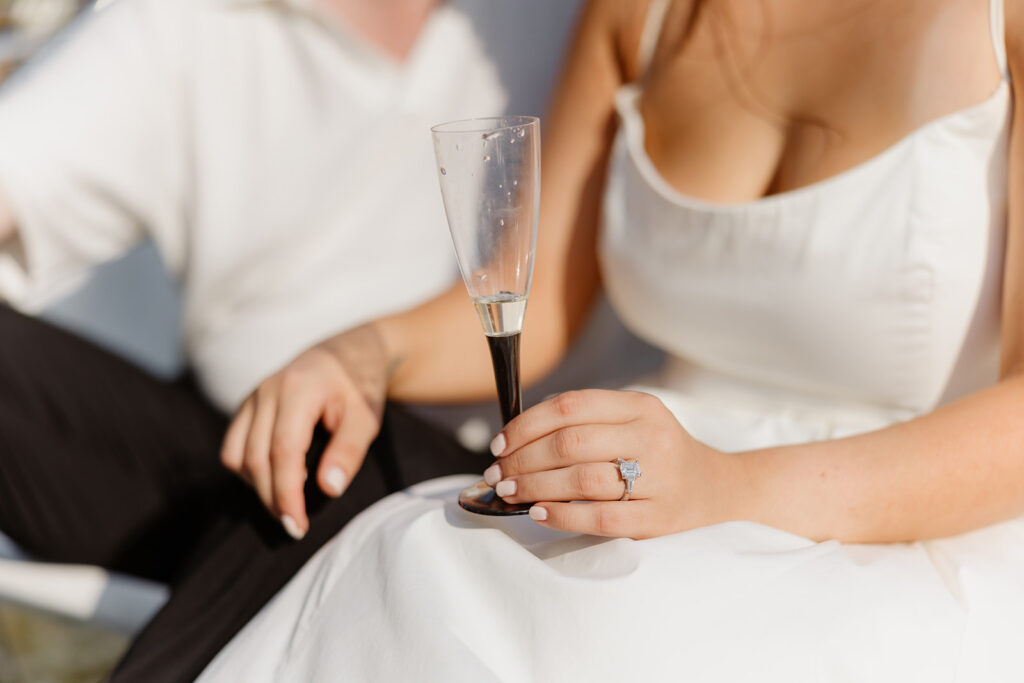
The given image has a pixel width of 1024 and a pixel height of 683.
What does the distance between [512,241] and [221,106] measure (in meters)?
1.07

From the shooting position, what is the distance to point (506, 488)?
2.20ft

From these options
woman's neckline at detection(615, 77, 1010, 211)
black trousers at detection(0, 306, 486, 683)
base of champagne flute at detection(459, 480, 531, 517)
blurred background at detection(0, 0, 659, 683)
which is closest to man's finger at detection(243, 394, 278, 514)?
black trousers at detection(0, 306, 486, 683)

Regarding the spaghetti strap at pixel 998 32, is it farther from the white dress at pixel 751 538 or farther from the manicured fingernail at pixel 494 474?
the manicured fingernail at pixel 494 474

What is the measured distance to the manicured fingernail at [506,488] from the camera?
2.20 ft

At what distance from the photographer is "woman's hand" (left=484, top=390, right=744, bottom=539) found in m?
0.63

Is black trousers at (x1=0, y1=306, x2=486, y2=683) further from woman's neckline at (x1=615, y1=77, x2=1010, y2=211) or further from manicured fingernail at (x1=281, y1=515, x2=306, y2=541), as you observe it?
woman's neckline at (x1=615, y1=77, x2=1010, y2=211)

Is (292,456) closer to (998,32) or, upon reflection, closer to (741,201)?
(741,201)

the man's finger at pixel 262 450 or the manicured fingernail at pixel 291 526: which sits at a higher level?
the man's finger at pixel 262 450

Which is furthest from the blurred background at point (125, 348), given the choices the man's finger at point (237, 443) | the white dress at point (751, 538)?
the white dress at point (751, 538)

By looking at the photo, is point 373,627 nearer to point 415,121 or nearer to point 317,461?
point 317,461

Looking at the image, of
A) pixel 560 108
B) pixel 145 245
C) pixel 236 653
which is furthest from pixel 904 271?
pixel 145 245

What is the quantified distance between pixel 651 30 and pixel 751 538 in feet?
2.22

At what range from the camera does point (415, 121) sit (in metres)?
1.57

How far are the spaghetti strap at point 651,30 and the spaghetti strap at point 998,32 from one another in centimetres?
39
